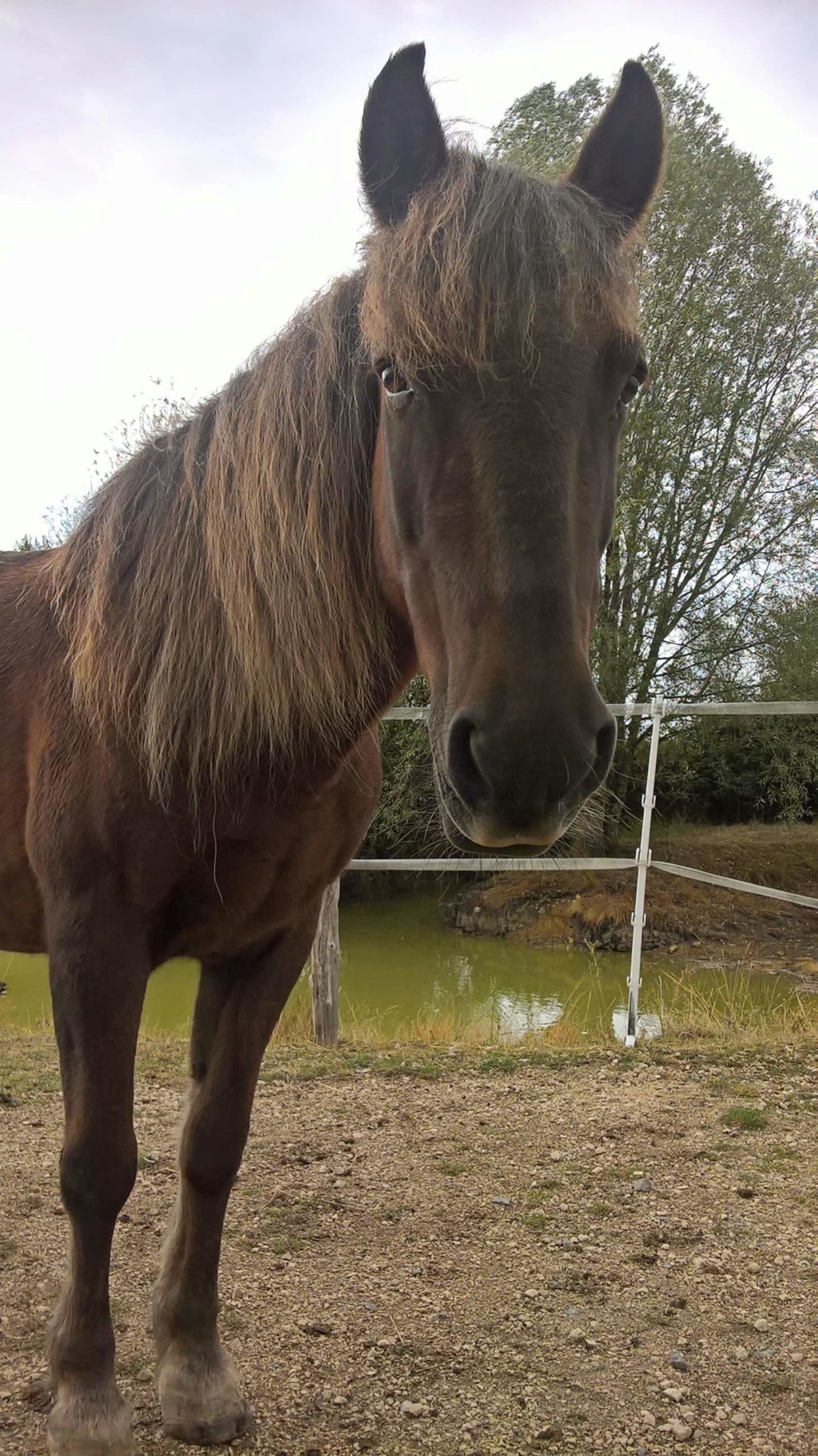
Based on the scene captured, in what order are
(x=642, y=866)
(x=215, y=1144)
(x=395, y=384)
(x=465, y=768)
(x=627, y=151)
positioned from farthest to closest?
(x=642, y=866) < (x=215, y=1144) < (x=627, y=151) < (x=395, y=384) < (x=465, y=768)

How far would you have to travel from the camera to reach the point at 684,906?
39.6 ft

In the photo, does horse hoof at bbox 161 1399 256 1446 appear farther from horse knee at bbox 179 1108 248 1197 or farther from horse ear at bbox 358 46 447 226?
horse ear at bbox 358 46 447 226

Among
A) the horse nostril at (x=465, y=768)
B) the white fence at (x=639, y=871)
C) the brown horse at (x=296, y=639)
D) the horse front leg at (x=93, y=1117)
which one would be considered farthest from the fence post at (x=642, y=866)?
the horse nostril at (x=465, y=768)

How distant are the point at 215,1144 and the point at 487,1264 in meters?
1.06

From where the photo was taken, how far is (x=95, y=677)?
186 cm

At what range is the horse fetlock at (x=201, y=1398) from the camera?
185 centimetres

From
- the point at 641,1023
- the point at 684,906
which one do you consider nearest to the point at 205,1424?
the point at 641,1023

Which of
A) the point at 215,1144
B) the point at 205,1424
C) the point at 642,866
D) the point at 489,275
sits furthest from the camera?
the point at 642,866

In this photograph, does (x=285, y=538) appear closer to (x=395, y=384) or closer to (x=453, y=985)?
(x=395, y=384)

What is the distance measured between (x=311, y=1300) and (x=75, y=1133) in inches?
42.5

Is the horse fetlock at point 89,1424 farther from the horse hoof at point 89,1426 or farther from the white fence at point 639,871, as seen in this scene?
the white fence at point 639,871

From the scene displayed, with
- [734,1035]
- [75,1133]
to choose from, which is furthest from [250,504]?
[734,1035]

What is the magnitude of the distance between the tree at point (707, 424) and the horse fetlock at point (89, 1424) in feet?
31.6

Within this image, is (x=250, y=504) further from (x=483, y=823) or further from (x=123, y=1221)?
(x=123, y=1221)
